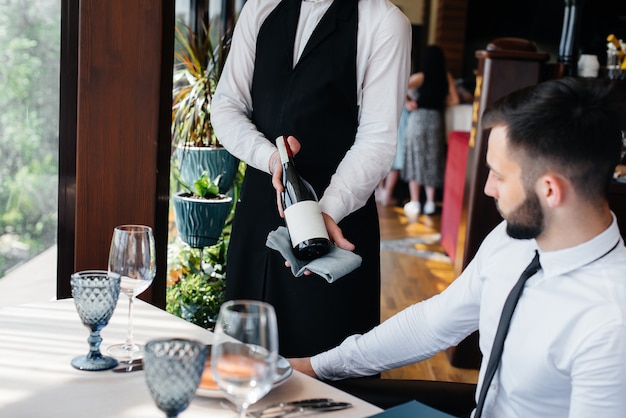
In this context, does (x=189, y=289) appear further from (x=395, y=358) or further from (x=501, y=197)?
(x=501, y=197)

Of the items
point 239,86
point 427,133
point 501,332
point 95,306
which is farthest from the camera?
point 427,133

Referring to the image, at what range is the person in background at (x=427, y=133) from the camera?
730 cm

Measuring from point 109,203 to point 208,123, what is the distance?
1.14m

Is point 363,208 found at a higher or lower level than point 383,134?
lower

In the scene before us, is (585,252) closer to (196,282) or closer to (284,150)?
(284,150)

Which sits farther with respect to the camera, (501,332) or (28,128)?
(28,128)

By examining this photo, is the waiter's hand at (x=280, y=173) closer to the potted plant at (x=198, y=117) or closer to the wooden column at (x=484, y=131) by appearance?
the potted plant at (x=198, y=117)

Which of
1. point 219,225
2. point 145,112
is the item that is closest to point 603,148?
point 145,112

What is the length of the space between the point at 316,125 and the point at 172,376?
124 centimetres

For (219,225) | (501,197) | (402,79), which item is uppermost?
(402,79)

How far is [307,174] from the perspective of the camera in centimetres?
210

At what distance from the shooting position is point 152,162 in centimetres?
207

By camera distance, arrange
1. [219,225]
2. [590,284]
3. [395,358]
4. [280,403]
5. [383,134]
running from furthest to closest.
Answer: [219,225], [383,134], [395,358], [590,284], [280,403]

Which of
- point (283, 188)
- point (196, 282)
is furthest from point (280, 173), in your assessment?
point (196, 282)
